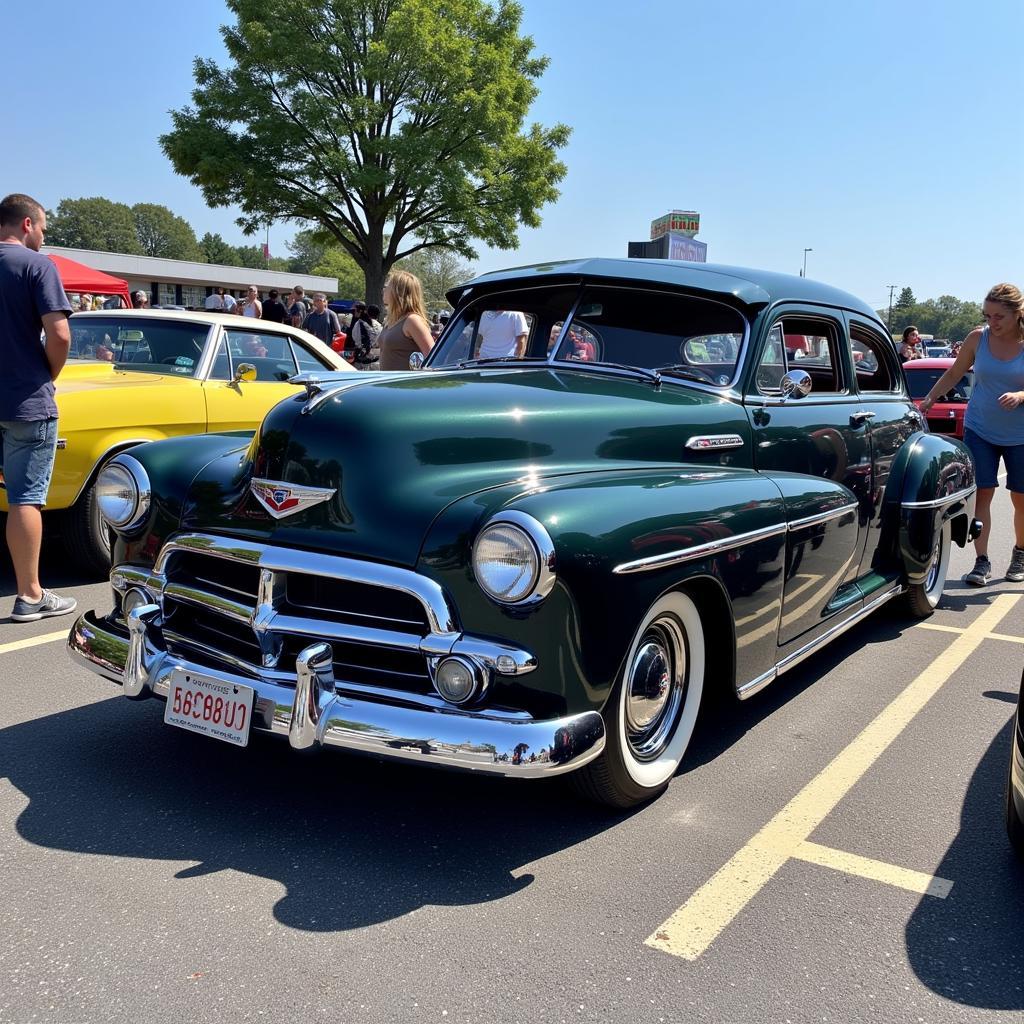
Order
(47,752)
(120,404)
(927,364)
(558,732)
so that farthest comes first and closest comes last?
(927,364) < (120,404) < (47,752) < (558,732)

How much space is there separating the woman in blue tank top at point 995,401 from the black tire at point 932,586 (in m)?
0.59

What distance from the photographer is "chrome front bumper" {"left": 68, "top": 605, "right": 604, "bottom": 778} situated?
2.40 metres

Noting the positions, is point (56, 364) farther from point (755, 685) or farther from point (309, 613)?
point (755, 685)

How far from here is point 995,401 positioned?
19.8ft

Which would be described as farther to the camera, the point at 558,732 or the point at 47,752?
the point at 47,752

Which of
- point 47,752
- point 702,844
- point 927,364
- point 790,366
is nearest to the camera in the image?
point 702,844

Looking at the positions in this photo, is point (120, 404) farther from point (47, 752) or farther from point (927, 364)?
point (927, 364)

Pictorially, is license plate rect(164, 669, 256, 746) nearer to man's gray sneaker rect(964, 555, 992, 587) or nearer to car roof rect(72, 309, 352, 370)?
car roof rect(72, 309, 352, 370)

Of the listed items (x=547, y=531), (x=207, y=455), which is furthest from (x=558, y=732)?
(x=207, y=455)

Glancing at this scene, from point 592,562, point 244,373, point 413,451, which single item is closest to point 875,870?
point 592,562

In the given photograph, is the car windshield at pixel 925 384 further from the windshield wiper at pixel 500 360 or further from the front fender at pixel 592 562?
the front fender at pixel 592 562

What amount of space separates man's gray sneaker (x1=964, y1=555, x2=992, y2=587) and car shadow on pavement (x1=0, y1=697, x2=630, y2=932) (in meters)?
4.37

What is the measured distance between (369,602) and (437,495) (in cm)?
35

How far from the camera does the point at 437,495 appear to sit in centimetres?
271
